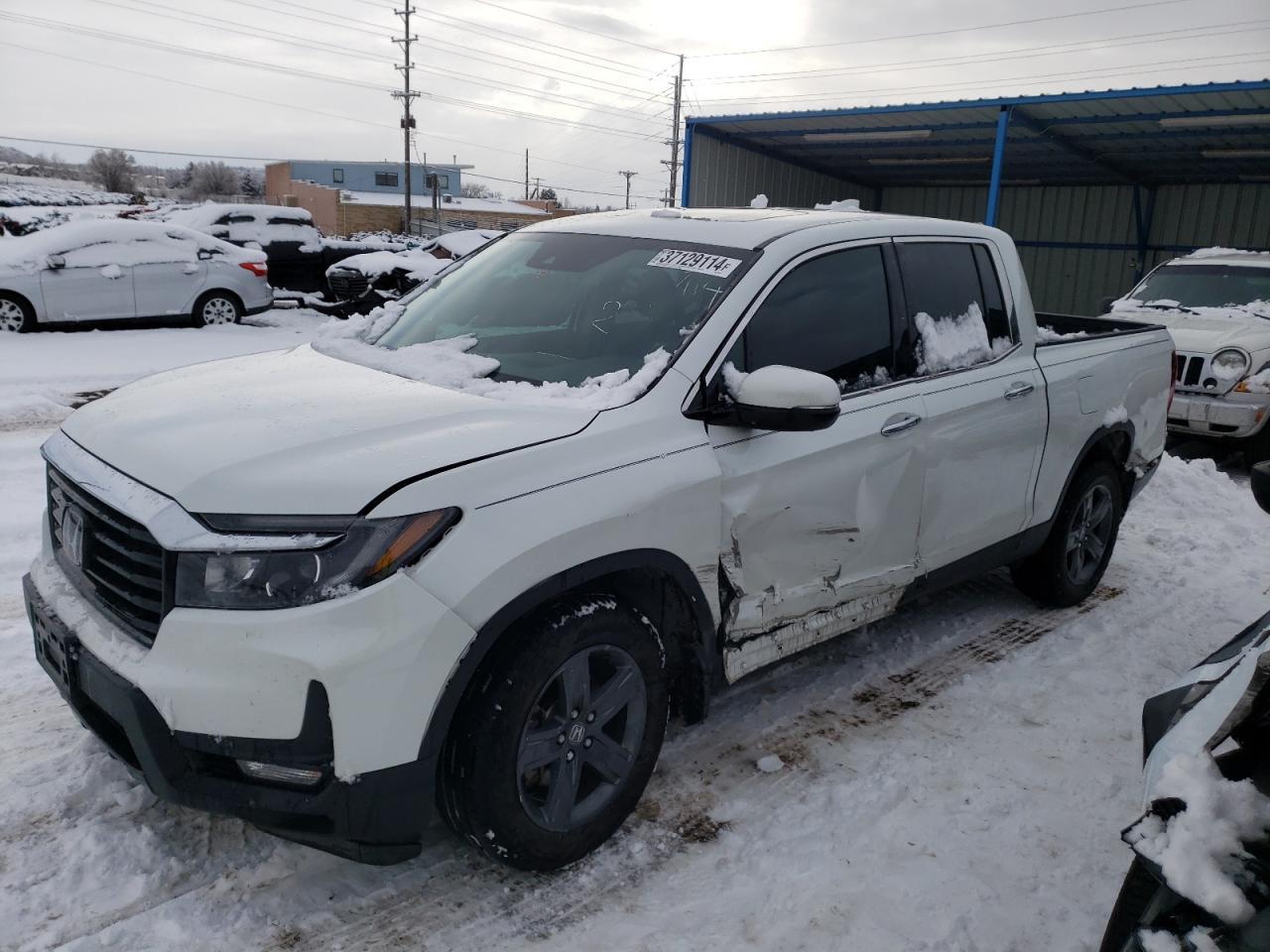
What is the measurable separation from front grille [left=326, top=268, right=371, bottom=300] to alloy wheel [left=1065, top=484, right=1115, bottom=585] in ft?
45.6

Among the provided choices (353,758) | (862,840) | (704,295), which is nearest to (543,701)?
(353,758)

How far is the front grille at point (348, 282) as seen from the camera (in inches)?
664

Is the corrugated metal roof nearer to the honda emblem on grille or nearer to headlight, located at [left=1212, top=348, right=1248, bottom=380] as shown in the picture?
headlight, located at [left=1212, top=348, right=1248, bottom=380]

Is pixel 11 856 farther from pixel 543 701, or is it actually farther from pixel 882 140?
pixel 882 140

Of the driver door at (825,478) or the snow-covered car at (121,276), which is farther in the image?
the snow-covered car at (121,276)

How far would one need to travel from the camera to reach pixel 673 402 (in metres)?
3.00

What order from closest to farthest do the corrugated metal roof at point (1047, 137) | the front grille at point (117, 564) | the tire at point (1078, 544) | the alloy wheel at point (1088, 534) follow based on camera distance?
the front grille at point (117, 564)
the tire at point (1078, 544)
the alloy wheel at point (1088, 534)
the corrugated metal roof at point (1047, 137)

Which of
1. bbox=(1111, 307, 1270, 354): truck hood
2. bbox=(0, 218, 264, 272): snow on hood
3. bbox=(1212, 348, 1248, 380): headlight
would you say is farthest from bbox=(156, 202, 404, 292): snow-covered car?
bbox=(1212, 348, 1248, 380): headlight

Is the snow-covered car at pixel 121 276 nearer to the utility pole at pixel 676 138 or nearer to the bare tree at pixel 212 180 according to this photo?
the utility pole at pixel 676 138

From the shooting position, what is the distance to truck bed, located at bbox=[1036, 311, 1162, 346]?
16.4 feet

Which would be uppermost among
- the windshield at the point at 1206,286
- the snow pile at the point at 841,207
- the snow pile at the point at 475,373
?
the snow pile at the point at 841,207

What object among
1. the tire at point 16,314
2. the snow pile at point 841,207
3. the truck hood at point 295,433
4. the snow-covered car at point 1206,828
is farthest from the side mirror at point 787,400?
the tire at point 16,314

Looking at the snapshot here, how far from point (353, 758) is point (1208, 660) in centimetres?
199

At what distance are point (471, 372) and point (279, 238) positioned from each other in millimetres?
16502
